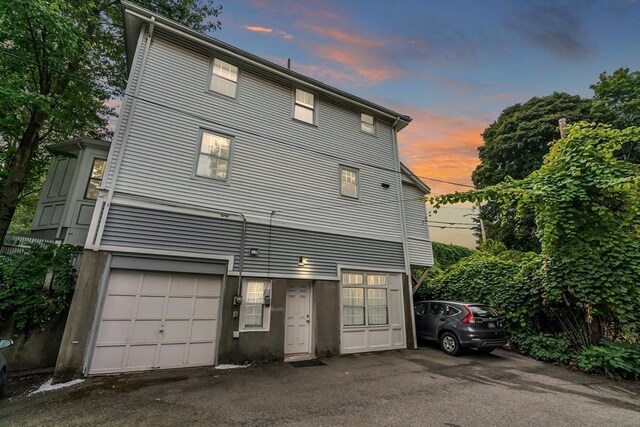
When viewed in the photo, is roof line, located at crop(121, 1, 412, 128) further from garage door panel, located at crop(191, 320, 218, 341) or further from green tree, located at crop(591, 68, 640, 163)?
green tree, located at crop(591, 68, 640, 163)

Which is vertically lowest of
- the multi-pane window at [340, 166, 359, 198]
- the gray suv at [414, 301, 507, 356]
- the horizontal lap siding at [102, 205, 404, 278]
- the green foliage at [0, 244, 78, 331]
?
the gray suv at [414, 301, 507, 356]

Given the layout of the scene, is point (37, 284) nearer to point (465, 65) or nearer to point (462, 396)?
point (462, 396)

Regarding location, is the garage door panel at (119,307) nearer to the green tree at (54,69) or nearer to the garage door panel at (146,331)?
the garage door panel at (146,331)

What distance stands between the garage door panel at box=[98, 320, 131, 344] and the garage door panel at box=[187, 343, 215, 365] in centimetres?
151

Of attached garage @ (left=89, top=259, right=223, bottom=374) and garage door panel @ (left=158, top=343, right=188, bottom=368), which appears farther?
garage door panel @ (left=158, top=343, right=188, bottom=368)

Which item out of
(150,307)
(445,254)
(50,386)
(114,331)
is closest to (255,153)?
(150,307)

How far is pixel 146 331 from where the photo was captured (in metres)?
6.40

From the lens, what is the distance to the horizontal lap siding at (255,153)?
23.6ft

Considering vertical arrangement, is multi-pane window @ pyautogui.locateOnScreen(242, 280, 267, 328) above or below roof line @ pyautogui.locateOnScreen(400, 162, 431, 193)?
below

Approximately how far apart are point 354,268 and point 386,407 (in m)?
5.01

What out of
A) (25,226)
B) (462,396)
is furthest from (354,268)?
(25,226)

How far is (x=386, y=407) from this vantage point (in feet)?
15.2

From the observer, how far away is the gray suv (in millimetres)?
8258

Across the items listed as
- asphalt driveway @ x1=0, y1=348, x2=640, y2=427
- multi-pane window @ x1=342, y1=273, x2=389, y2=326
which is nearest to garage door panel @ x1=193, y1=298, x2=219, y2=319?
asphalt driveway @ x1=0, y1=348, x2=640, y2=427
